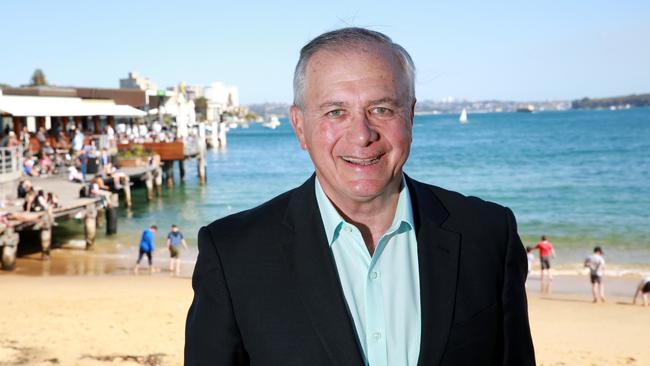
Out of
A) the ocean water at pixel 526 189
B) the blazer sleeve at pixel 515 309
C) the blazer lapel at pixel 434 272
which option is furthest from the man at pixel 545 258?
the blazer lapel at pixel 434 272

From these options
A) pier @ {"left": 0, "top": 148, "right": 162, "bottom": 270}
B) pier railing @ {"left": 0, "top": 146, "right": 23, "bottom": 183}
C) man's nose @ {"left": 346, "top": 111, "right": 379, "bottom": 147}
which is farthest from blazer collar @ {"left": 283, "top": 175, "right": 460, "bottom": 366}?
pier railing @ {"left": 0, "top": 146, "right": 23, "bottom": 183}

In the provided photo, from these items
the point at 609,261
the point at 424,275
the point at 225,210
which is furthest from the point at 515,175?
the point at 424,275

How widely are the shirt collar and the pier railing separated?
888 inches

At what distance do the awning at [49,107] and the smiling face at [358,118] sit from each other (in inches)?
912

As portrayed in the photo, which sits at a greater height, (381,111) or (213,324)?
(381,111)

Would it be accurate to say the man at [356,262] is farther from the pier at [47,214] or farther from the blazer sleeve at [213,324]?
the pier at [47,214]

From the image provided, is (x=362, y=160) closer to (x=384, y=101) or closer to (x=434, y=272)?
(x=384, y=101)

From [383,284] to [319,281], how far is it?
0.19 m

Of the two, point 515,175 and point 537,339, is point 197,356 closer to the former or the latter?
point 537,339

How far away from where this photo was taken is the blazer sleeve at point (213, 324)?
2.04 meters

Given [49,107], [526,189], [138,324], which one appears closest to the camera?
[138,324]

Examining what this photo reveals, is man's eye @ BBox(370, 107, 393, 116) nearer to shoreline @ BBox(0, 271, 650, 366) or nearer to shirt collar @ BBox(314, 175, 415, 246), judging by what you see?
shirt collar @ BBox(314, 175, 415, 246)

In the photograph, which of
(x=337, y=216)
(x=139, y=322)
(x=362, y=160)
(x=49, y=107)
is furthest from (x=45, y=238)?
(x=362, y=160)

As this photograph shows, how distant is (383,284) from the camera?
210 centimetres
